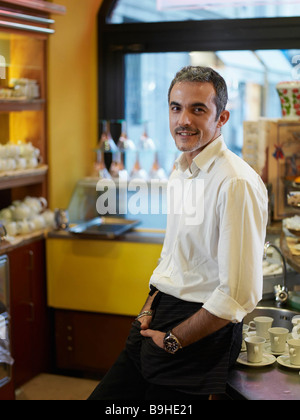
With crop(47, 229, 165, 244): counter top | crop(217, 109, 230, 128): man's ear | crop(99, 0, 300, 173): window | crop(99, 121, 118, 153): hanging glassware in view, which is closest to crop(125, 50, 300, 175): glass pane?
crop(99, 0, 300, 173): window

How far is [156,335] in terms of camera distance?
193cm

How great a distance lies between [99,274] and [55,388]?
0.75 m

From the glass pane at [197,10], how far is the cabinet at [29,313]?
1.76 meters

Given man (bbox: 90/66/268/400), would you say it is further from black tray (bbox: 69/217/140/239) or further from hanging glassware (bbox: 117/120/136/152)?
hanging glassware (bbox: 117/120/136/152)

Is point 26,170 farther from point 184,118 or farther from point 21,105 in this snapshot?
point 184,118

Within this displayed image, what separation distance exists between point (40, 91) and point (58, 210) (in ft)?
2.52

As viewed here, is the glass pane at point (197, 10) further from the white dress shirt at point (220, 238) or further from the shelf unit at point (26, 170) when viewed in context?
the white dress shirt at point (220, 238)

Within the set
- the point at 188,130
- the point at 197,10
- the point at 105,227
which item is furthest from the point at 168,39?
the point at 188,130

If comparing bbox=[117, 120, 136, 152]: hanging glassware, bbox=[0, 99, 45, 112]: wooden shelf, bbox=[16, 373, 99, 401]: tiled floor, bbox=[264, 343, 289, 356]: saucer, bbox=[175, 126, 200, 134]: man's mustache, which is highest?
bbox=[0, 99, 45, 112]: wooden shelf

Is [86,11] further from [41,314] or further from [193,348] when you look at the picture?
[193,348]

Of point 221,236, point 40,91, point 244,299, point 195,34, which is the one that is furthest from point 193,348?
point 195,34

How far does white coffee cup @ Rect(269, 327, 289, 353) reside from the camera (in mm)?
2061

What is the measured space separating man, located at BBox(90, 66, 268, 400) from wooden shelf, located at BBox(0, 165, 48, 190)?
1.85 meters

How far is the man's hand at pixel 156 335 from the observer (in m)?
1.89
